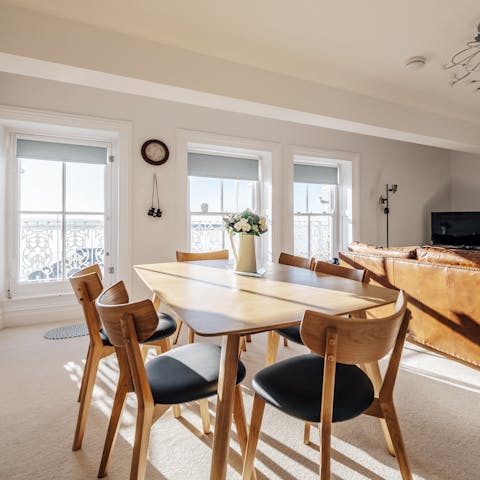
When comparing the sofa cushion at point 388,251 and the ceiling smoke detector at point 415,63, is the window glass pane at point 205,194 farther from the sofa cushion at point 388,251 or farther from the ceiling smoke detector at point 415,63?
the ceiling smoke detector at point 415,63

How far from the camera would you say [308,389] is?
1.24 m

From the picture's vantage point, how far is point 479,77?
3.42 m

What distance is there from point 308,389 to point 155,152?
3.33 m

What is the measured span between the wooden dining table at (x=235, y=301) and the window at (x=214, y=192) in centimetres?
202

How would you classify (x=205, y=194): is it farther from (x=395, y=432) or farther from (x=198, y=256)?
(x=395, y=432)

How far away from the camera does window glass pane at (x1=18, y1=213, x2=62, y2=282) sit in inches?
143

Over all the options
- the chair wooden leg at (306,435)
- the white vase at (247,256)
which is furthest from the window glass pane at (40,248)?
the chair wooden leg at (306,435)

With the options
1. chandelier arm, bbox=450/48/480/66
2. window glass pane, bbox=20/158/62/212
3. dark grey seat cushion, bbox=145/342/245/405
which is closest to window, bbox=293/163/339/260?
chandelier arm, bbox=450/48/480/66

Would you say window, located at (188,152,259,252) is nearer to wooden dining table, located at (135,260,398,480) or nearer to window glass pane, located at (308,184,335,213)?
window glass pane, located at (308,184,335,213)

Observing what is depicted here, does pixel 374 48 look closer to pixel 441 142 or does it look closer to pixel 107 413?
pixel 441 142

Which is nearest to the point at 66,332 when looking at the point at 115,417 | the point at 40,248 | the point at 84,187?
the point at 40,248

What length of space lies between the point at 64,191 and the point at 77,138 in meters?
0.63

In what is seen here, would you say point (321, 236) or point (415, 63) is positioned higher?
point (415, 63)

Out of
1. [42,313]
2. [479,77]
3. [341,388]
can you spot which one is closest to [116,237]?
[42,313]
